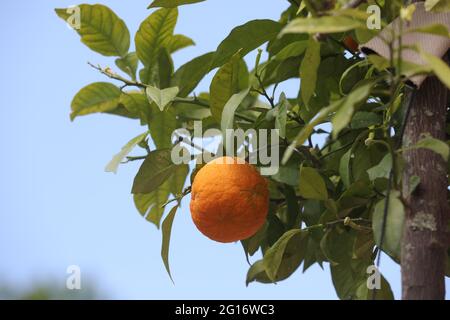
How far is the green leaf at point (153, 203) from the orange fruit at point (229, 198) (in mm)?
257

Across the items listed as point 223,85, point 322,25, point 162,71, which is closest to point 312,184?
point 223,85

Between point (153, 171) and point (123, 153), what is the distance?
0.21ft

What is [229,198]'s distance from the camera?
872mm

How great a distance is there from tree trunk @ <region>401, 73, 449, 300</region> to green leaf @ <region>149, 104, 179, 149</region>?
1.34 feet

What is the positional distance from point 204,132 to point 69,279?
27 centimetres

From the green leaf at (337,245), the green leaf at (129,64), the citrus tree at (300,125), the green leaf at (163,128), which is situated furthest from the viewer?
the green leaf at (129,64)

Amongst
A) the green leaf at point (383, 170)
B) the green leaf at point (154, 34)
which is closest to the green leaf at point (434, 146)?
the green leaf at point (383, 170)

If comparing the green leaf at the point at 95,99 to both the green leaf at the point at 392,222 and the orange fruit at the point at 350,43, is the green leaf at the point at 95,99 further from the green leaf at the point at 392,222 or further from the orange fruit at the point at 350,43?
the green leaf at the point at 392,222

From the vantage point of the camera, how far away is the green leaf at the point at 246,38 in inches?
38.7

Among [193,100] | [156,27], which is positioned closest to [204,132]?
[193,100]

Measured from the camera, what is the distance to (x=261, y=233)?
3.41 feet

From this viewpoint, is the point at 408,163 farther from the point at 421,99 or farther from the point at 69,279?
the point at 69,279

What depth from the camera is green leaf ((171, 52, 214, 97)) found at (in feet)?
3.59

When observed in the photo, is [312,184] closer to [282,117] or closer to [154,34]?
[282,117]
